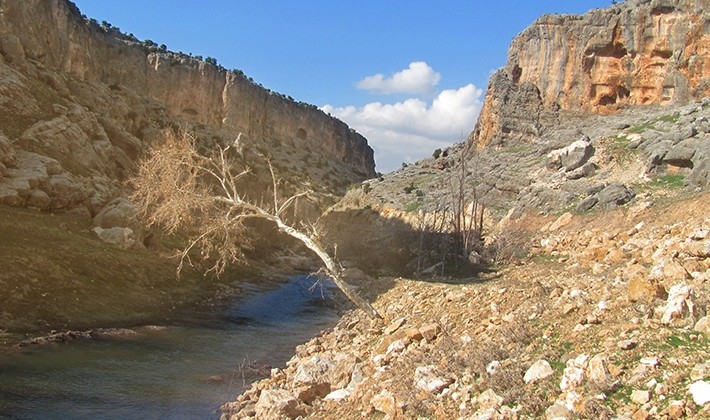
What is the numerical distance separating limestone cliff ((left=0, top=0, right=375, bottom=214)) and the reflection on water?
12.6 metres

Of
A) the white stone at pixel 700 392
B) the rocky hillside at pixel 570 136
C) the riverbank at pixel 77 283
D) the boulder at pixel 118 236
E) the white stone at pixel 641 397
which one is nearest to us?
the white stone at pixel 700 392

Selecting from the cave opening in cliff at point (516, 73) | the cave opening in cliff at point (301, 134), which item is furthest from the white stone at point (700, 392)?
the cave opening in cliff at point (301, 134)

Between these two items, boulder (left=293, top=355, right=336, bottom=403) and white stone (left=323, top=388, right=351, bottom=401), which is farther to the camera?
boulder (left=293, top=355, right=336, bottom=403)

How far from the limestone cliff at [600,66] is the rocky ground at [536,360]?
168ft

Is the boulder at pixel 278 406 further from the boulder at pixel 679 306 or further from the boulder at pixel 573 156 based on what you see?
the boulder at pixel 573 156

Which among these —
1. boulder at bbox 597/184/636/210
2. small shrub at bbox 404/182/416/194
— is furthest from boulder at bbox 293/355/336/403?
small shrub at bbox 404/182/416/194

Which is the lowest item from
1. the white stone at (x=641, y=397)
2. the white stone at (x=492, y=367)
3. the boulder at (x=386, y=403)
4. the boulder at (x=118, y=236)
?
the boulder at (x=386, y=403)

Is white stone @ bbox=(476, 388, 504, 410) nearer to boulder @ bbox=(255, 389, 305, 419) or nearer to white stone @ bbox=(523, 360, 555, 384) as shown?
white stone @ bbox=(523, 360, 555, 384)

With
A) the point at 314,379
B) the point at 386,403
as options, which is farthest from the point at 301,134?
the point at 386,403

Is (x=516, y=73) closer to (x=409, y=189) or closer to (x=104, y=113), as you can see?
(x=409, y=189)

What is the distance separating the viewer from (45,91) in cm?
3922

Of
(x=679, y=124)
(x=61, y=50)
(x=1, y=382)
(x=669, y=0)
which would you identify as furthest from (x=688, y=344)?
(x=61, y=50)

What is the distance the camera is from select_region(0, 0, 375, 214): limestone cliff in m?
29.8

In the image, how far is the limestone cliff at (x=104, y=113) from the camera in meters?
29.8
